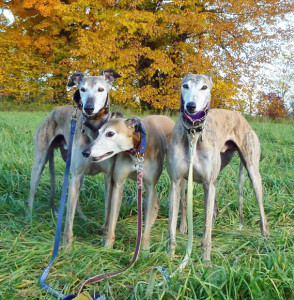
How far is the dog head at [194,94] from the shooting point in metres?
3.26

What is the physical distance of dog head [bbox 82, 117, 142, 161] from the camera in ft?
11.5

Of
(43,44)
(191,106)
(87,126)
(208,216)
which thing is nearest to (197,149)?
(191,106)

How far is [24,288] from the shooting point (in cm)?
297

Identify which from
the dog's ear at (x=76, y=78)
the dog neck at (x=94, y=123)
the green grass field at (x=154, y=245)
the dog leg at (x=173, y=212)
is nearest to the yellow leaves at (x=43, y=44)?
the green grass field at (x=154, y=245)

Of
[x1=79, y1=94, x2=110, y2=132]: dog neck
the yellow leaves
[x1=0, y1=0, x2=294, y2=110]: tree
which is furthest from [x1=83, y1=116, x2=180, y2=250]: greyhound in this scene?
the yellow leaves

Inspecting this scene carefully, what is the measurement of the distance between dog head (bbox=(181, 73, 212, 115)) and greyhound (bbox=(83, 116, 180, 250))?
1.93ft

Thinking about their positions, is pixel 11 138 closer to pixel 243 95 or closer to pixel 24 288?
pixel 24 288

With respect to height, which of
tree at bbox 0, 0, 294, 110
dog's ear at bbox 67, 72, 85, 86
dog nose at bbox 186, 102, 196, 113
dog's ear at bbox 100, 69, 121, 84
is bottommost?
dog nose at bbox 186, 102, 196, 113

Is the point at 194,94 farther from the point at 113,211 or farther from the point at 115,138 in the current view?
the point at 113,211

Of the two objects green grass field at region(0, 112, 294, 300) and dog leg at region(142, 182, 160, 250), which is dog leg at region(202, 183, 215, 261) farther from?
dog leg at region(142, 182, 160, 250)

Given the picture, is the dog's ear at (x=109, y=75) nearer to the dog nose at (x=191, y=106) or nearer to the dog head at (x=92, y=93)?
the dog head at (x=92, y=93)

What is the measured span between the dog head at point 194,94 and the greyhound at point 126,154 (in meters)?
0.59

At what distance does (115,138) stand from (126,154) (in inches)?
13.0

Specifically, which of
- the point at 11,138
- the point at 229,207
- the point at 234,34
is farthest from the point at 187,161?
the point at 234,34
